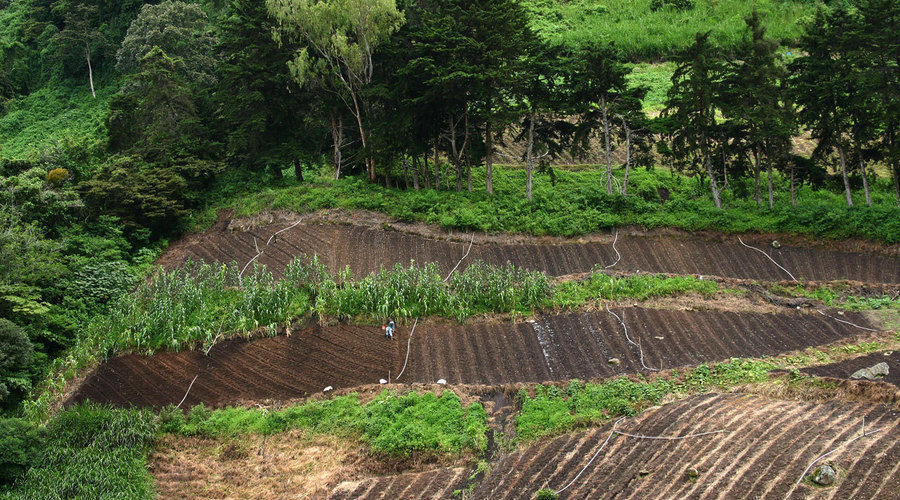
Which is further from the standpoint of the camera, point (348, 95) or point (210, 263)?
point (348, 95)

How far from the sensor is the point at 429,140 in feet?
84.6

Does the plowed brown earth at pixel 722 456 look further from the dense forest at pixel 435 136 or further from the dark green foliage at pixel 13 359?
the dark green foliage at pixel 13 359

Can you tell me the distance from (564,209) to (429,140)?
6359mm

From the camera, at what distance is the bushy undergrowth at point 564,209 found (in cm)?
2138

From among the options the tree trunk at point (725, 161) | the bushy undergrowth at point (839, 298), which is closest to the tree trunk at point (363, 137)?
the tree trunk at point (725, 161)

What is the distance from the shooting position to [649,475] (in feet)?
36.7

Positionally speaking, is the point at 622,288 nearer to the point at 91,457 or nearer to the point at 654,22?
the point at 91,457

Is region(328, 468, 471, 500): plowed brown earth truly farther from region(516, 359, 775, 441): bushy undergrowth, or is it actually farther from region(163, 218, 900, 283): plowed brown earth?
region(163, 218, 900, 283): plowed brown earth

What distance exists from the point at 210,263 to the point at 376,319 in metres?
7.30

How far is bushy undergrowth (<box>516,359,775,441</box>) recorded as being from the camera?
1327 cm

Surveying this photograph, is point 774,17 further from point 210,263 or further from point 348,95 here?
point 210,263

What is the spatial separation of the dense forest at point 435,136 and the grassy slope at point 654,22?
15.0m

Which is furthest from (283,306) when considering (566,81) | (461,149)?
(566,81)

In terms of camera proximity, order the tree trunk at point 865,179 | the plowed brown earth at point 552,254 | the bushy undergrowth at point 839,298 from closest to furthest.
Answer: the bushy undergrowth at point 839,298
the plowed brown earth at point 552,254
the tree trunk at point 865,179
